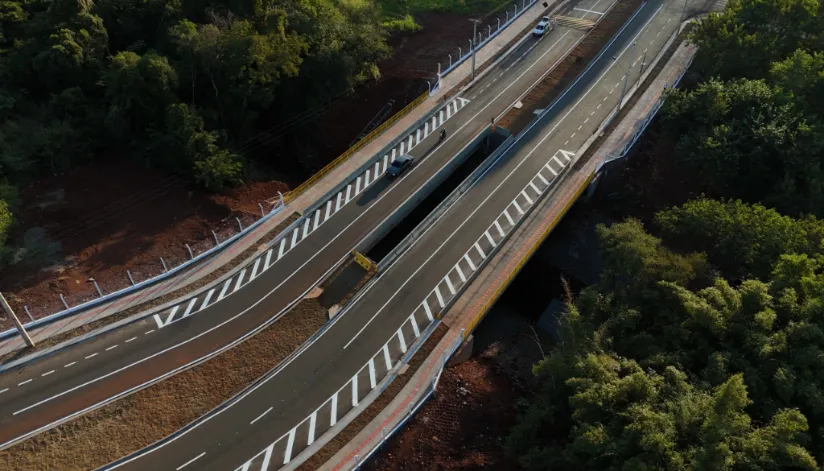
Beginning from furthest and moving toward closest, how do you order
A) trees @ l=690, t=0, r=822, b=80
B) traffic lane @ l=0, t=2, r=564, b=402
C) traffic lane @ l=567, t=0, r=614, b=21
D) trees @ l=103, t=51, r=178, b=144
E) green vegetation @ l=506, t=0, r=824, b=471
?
traffic lane @ l=567, t=0, r=614, b=21 < trees @ l=690, t=0, r=822, b=80 < trees @ l=103, t=51, r=178, b=144 < traffic lane @ l=0, t=2, r=564, b=402 < green vegetation @ l=506, t=0, r=824, b=471

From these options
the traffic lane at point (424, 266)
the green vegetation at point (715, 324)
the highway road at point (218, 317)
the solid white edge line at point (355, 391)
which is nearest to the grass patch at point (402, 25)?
the highway road at point (218, 317)

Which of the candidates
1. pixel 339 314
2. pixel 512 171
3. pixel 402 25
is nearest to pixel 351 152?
pixel 512 171

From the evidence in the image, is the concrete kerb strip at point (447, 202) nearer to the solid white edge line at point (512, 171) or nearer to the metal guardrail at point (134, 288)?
the solid white edge line at point (512, 171)

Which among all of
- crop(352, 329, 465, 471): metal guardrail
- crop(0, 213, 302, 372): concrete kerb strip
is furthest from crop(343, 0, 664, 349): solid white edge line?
crop(0, 213, 302, 372): concrete kerb strip

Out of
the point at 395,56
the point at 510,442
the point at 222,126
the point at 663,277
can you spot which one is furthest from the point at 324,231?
the point at 395,56

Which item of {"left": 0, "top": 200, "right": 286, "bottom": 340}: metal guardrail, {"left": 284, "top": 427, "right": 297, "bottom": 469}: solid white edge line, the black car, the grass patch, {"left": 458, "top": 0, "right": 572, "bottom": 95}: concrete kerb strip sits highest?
the grass patch

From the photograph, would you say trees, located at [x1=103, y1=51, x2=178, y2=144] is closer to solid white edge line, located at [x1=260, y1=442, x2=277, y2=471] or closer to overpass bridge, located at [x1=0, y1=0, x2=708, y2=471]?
overpass bridge, located at [x1=0, y1=0, x2=708, y2=471]
